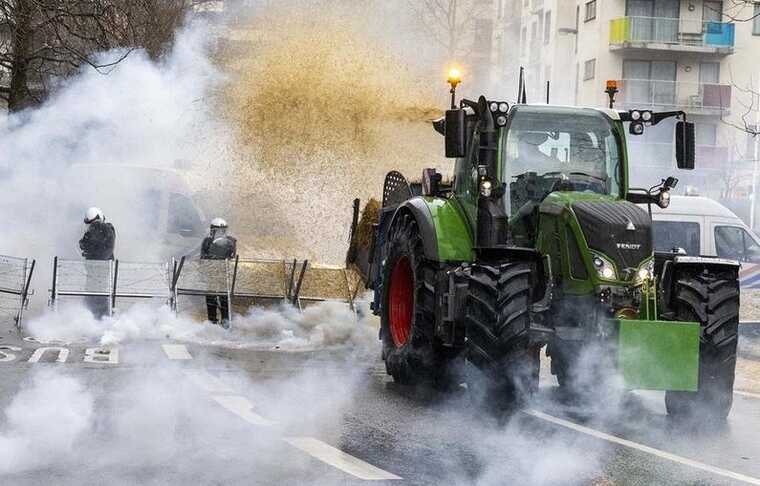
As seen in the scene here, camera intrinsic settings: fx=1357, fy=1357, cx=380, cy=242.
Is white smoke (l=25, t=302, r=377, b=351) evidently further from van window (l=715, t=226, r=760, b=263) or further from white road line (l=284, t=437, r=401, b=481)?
white road line (l=284, t=437, r=401, b=481)

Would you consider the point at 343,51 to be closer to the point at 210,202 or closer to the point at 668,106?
the point at 210,202

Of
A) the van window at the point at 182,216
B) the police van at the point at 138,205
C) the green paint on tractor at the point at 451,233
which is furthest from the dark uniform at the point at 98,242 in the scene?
the green paint on tractor at the point at 451,233

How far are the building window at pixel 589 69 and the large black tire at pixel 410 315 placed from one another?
43303mm

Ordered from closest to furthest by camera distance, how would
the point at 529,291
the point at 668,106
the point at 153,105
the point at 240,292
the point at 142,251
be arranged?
the point at 529,291 → the point at 240,292 → the point at 142,251 → the point at 153,105 → the point at 668,106

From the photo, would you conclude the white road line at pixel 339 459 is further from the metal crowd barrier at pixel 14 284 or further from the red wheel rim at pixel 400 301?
the metal crowd barrier at pixel 14 284

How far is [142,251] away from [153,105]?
3110 mm

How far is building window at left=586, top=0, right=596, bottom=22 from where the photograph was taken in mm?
55656

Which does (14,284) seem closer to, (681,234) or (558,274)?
(681,234)

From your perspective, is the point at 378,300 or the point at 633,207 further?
the point at 378,300

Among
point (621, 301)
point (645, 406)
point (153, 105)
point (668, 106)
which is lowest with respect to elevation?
point (645, 406)

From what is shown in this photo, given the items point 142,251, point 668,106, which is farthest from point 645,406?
point 668,106

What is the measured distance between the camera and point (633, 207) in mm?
11086

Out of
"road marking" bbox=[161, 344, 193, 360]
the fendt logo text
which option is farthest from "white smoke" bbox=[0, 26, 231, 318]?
the fendt logo text

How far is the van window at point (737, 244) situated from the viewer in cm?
1912
